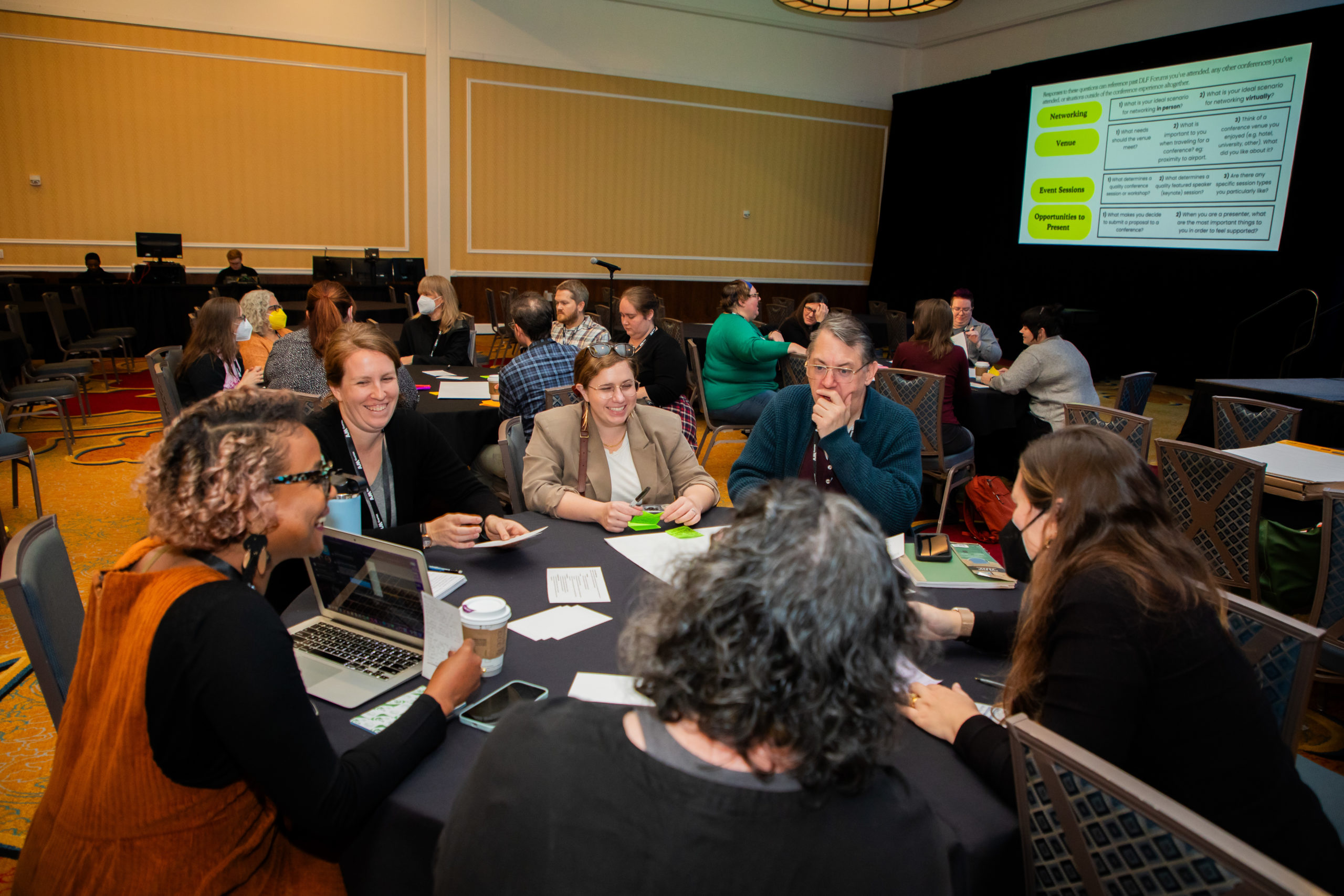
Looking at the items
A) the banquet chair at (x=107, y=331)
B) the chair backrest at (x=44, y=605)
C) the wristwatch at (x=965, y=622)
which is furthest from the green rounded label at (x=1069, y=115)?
the chair backrest at (x=44, y=605)

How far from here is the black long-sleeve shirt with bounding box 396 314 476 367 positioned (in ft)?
18.8

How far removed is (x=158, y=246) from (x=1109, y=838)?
35.0ft

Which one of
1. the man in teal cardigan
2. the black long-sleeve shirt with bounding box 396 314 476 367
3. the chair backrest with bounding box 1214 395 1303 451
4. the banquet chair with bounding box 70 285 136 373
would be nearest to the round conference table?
the man in teal cardigan

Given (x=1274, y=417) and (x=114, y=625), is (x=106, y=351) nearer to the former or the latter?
(x=114, y=625)

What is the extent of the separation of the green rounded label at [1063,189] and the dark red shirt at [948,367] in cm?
668

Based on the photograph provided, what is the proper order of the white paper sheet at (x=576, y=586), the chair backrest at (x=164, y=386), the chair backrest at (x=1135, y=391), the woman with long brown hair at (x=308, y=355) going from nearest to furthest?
the white paper sheet at (x=576, y=586), the chair backrest at (x=164, y=386), the woman with long brown hair at (x=308, y=355), the chair backrest at (x=1135, y=391)

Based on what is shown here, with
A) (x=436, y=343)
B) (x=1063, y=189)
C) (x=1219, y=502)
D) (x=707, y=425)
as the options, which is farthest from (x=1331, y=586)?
(x=1063, y=189)

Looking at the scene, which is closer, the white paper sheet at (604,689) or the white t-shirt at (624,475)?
the white paper sheet at (604,689)

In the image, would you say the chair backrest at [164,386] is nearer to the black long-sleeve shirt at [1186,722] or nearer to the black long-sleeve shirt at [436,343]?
the black long-sleeve shirt at [436,343]

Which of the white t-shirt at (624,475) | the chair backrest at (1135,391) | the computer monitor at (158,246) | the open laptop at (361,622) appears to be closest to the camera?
the open laptop at (361,622)

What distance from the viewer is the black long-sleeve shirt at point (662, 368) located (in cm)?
493

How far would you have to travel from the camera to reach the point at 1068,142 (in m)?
10.1

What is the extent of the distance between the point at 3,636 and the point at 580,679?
114 inches

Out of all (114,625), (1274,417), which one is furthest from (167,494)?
(1274,417)
